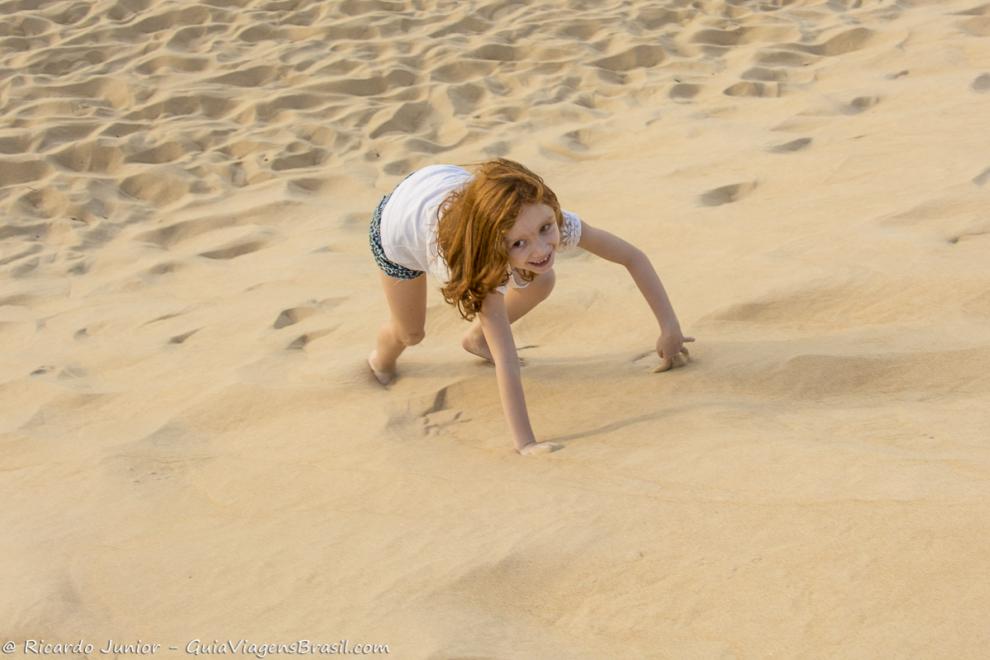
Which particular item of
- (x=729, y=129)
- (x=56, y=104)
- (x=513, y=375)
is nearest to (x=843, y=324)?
(x=513, y=375)

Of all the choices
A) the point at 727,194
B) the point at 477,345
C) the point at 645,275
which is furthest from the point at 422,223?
the point at 727,194

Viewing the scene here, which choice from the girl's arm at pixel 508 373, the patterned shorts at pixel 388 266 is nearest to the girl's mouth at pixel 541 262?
the girl's arm at pixel 508 373

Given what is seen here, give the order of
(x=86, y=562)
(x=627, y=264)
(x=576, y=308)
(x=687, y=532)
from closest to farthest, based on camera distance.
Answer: (x=687, y=532) < (x=86, y=562) < (x=627, y=264) < (x=576, y=308)

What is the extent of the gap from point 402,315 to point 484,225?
0.56 m

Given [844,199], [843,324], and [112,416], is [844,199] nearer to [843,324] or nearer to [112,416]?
[843,324]

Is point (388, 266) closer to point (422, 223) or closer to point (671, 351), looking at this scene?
point (422, 223)

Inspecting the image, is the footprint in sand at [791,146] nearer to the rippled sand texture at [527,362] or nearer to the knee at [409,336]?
the rippled sand texture at [527,362]

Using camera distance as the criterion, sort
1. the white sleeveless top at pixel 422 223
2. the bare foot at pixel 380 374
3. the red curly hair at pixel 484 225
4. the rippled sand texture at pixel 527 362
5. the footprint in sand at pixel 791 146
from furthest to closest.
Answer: the footprint in sand at pixel 791 146, the bare foot at pixel 380 374, the white sleeveless top at pixel 422 223, the red curly hair at pixel 484 225, the rippled sand texture at pixel 527 362

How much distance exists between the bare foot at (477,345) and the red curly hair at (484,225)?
1.55 feet

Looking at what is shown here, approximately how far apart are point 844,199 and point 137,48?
4640 mm

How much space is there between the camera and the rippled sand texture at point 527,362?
180cm

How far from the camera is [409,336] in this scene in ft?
9.42

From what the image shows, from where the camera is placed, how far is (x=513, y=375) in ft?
8.08

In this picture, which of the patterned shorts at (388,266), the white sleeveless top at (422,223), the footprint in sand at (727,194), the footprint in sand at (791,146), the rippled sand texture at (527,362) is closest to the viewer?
the rippled sand texture at (527,362)
